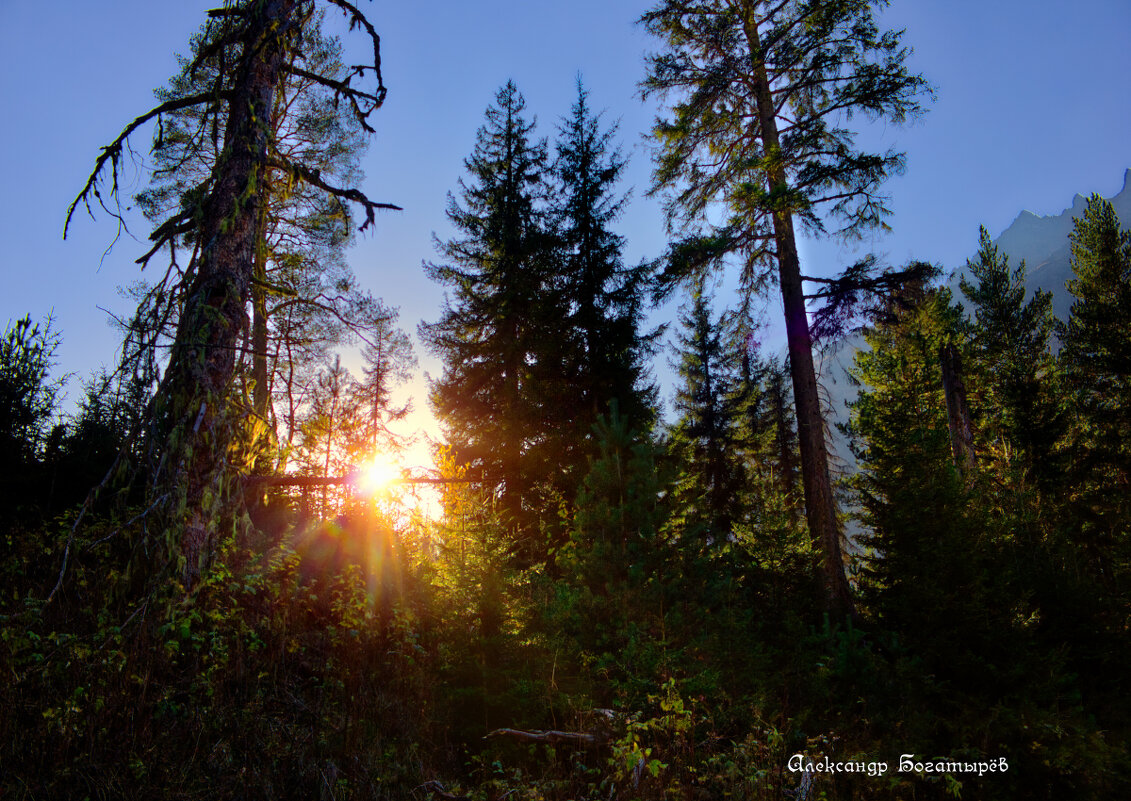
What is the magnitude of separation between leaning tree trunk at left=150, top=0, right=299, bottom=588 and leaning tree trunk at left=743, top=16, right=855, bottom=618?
330 inches

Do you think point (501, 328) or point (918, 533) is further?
point (501, 328)

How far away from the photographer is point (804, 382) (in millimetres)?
9883

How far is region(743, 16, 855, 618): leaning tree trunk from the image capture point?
28.4 feet

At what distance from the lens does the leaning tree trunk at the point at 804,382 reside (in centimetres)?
866

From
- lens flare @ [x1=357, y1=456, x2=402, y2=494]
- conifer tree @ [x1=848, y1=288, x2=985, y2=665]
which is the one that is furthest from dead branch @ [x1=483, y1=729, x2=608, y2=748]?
conifer tree @ [x1=848, y1=288, x2=985, y2=665]

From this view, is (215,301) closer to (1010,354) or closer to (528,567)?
(528,567)

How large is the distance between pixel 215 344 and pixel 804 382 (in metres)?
9.58

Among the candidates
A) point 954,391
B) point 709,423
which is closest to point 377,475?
point 709,423

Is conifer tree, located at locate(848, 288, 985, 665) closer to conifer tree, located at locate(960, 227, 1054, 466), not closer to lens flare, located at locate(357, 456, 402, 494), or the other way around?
lens flare, located at locate(357, 456, 402, 494)

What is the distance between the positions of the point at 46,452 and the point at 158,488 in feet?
27.5

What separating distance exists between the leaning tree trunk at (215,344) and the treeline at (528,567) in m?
0.03

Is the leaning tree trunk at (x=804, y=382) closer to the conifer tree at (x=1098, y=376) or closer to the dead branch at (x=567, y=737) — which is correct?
the dead branch at (x=567, y=737)

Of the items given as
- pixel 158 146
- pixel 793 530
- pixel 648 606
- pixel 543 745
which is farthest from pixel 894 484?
pixel 158 146

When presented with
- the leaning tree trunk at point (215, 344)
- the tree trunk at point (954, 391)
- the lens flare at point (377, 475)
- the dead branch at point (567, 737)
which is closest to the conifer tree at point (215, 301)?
the leaning tree trunk at point (215, 344)
